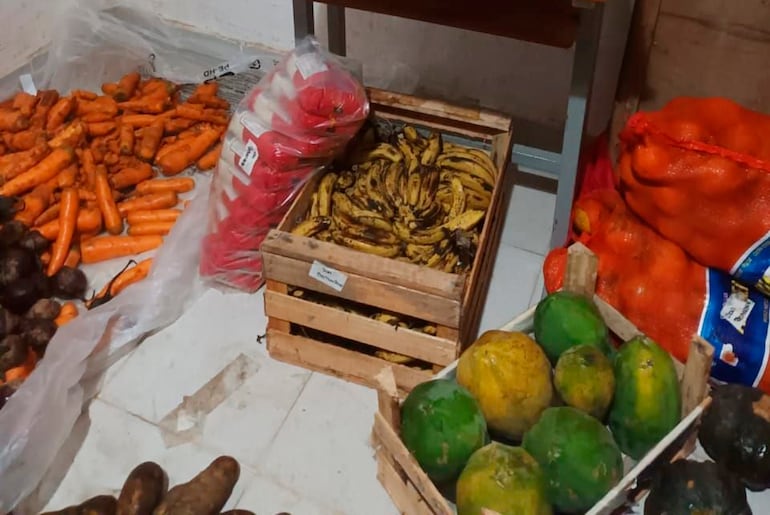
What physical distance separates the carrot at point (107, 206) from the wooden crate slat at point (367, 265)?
1.80 ft

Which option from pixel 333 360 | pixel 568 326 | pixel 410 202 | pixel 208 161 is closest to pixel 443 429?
pixel 568 326

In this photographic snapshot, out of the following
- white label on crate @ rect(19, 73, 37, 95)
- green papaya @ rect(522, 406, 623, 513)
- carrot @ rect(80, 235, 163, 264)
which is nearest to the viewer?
green papaya @ rect(522, 406, 623, 513)

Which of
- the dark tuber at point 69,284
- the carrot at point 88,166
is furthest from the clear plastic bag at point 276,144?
the carrot at point 88,166

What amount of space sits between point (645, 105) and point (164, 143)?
1.14 meters

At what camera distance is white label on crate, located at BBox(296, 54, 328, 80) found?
1.50 metres

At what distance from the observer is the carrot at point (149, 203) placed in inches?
71.4

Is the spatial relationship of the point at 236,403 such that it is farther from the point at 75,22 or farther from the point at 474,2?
the point at 75,22

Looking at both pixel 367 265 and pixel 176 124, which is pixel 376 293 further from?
pixel 176 124

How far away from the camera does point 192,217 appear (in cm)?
169

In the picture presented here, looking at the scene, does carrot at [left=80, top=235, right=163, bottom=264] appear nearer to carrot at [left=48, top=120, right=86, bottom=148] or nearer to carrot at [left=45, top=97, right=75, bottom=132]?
carrot at [left=48, top=120, right=86, bottom=148]

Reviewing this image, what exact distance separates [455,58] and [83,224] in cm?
93

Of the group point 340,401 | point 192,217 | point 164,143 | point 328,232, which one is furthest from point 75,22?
point 340,401

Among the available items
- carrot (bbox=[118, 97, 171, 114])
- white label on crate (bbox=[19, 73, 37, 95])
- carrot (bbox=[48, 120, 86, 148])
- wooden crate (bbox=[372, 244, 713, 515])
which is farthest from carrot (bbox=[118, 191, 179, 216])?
wooden crate (bbox=[372, 244, 713, 515])

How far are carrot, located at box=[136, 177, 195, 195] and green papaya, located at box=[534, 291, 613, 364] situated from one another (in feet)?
3.11
